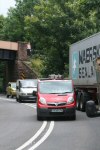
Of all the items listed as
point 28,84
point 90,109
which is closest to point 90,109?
point 90,109

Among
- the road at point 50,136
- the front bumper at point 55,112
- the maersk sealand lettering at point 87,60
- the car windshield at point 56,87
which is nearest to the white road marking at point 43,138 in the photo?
the road at point 50,136

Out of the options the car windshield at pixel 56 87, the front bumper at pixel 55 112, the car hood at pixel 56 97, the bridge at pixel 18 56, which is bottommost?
the front bumper at pixel 55 112

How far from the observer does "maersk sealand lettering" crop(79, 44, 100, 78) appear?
78.0ft

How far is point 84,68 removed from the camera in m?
26.2

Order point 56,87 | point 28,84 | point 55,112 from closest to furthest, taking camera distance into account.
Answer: point 55,112 → point 56,87 → point 28,84

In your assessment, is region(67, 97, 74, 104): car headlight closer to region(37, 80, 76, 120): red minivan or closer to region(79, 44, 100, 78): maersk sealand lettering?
region(37, 80, 76, 120): red minivan

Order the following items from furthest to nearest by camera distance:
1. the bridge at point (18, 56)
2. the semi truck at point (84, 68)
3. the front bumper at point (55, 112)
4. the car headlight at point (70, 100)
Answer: the bridge at point (18, 56)
the semi truck at point (84, 68)
the car headlight at point (70, 100)
the front bumper at point (55, 112)

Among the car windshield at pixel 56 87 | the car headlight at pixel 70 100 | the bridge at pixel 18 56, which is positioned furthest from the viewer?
the bridge at pixel 18 56

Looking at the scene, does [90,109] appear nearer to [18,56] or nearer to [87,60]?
Result: [87,60]

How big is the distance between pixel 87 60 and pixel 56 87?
13.3 ft

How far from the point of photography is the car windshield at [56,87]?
71.4ft

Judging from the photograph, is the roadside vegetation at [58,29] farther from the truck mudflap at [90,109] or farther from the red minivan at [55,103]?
the truck mudflap at [90,109]

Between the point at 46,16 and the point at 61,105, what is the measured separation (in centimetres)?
3395

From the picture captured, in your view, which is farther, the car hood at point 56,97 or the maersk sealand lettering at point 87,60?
the maersk sealand lettering at point 87,60
